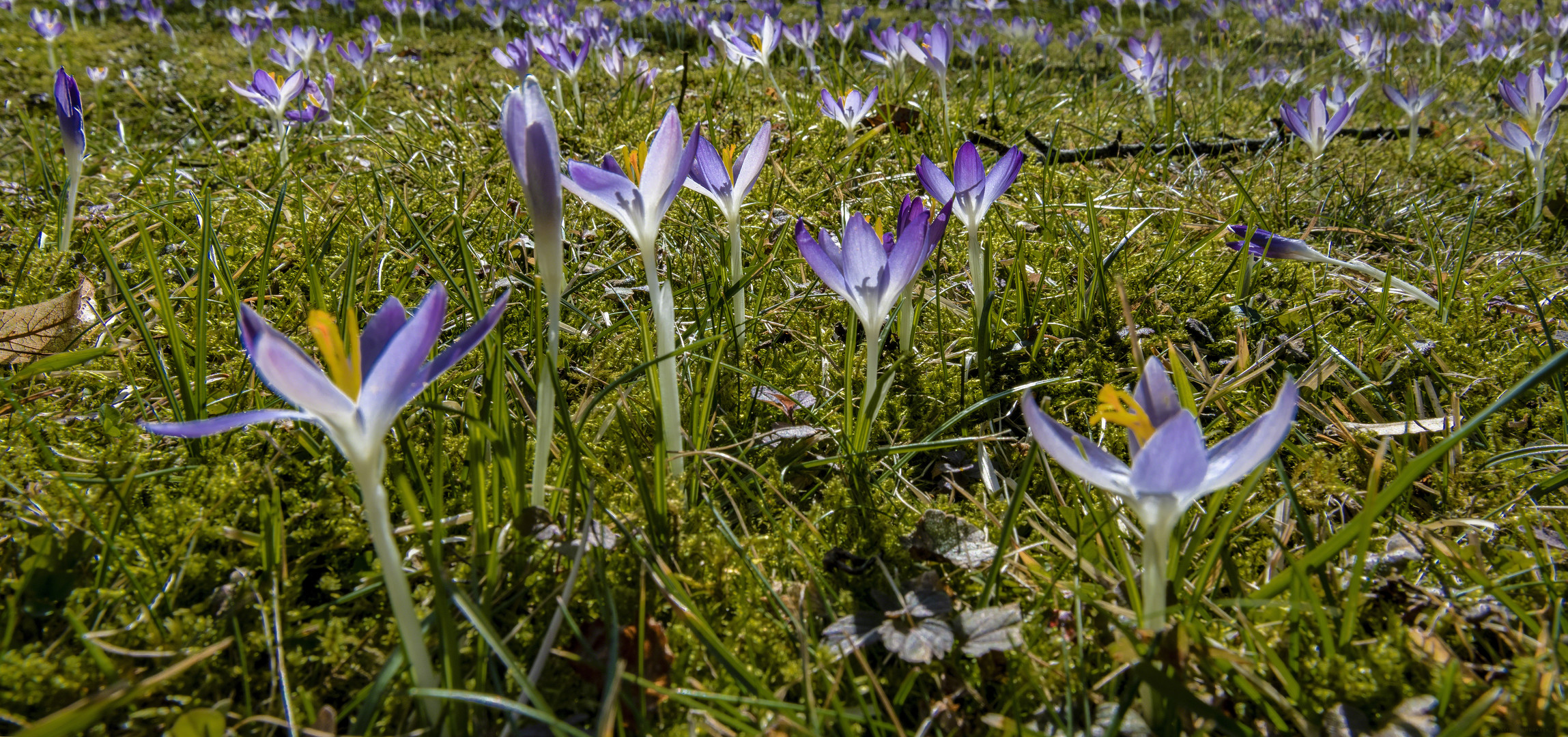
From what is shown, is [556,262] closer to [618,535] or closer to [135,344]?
[618,535]

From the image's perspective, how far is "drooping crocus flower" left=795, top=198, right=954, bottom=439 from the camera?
53.6 inches

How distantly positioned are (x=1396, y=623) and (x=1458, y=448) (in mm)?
717

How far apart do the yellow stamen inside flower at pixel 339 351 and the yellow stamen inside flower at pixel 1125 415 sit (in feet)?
2.65

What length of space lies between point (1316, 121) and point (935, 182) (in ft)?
5.85

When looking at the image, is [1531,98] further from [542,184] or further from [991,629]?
[542,184]

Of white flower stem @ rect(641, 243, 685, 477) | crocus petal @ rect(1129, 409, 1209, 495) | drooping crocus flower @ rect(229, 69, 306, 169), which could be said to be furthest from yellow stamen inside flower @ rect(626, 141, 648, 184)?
drooping crocus flower @ rect(229, 69, 306, 169)

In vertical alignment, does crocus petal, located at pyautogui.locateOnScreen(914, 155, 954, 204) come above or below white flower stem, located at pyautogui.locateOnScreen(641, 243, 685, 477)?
above

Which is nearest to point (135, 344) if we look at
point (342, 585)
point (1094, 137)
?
point (342, 585)

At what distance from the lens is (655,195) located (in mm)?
1296

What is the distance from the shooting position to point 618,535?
4.27 feet

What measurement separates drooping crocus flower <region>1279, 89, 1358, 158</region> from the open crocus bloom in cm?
267

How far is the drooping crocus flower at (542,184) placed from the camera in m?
1.05

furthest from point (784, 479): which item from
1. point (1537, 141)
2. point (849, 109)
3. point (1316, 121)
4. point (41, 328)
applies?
point (1537, 141)

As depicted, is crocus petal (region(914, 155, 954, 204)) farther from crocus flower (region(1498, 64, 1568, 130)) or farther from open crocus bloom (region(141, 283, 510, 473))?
crocus flower (region(1498, 64, 1568, 130))
